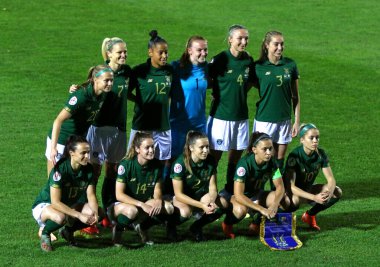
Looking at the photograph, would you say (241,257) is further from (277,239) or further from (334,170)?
(334,170)

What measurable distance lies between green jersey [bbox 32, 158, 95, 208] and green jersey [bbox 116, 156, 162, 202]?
313mm

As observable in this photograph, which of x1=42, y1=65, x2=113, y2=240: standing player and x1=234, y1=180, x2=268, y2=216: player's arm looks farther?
x1=234, y1=180, x2=268, y2=216: player's arm

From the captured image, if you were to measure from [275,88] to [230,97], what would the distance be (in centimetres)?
49

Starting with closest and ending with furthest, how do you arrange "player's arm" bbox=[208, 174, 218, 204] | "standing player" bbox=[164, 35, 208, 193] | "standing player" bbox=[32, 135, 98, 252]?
"standing player" bbox=[32, 135, 98, 252]
"player's arm" bbox=[208, 174, 218, 204]
"standing player" bbox=[164, 35, 208, 193]

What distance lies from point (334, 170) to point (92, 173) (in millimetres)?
3797

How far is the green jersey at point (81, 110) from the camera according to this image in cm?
1006

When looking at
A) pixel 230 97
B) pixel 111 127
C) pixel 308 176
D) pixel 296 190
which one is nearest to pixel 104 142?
pixel 111 127

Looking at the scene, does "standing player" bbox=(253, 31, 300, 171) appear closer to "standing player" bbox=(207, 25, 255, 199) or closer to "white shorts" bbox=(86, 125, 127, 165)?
"standing player" bbox=(207, 25, 255, 199)

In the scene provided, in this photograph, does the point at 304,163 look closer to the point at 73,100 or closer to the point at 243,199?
the point at 243,199

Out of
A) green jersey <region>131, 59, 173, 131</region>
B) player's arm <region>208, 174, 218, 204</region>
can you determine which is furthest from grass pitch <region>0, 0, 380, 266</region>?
green jersey <region>131, 59, 173, 131</region>

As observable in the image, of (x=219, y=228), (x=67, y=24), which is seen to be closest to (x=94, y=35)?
(x=67, y=24)

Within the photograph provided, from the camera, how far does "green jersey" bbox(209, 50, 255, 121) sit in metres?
11.0

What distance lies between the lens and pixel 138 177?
10109 millimetres

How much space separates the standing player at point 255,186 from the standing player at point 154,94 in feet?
3.30
